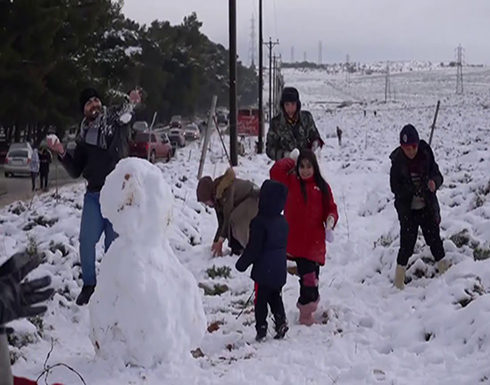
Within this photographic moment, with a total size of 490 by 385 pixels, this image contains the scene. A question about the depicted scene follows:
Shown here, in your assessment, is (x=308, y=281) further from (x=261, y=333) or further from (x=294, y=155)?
(x=294, y=155)

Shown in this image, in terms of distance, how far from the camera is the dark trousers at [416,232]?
23.8 ft

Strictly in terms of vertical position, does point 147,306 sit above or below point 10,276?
below

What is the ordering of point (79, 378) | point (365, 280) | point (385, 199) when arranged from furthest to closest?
point (385, 199)
point (365, 280)
point (79, 378)

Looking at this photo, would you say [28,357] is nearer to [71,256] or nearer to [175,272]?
[175,272]

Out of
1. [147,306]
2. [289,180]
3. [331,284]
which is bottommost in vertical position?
[331,284]

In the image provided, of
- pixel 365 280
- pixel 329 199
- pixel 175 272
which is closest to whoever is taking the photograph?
pixel 175 272

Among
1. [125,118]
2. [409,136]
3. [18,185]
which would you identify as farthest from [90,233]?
[18,185]

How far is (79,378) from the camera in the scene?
4438 millimetres

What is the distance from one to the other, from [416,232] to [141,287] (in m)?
3.65

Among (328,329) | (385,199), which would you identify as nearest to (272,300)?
(328,329)

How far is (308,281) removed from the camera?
6.40 m

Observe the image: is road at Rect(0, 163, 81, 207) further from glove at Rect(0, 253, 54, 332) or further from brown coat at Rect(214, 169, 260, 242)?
glove at Rect(0, 253, 54, 332)

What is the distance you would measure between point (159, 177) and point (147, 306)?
0.87 m

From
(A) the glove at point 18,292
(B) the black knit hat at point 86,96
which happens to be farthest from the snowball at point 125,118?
(A) the glove at point 18,292
